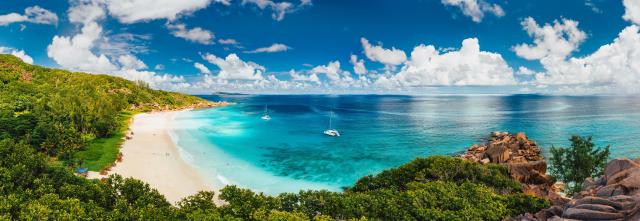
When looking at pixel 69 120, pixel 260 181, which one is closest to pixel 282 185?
pixel 260 181

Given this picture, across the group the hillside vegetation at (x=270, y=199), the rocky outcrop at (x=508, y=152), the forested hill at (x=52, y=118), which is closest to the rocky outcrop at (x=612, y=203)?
the hillside vegetation at (x=270, y=199)

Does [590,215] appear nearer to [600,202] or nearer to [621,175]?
[600,202]

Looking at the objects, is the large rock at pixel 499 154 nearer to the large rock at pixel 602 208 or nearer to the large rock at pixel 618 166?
the large rock at pixel 618 166

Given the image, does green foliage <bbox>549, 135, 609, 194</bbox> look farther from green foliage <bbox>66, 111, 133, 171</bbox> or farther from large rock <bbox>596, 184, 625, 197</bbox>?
green foliage <bbox>66, 111, 133, 171</bbox>

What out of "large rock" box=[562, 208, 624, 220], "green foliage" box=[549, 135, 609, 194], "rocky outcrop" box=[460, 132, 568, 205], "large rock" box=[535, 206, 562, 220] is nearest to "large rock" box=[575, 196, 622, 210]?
"large rock" box=[562, 208, 624, 220]

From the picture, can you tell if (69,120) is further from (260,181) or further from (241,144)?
(260,181)

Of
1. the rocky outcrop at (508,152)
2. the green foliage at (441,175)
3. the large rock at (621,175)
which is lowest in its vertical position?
the rocky outcrop at (508,152)

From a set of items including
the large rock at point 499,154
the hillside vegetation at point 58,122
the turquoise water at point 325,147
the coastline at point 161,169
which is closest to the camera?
the coastline at point 161,169

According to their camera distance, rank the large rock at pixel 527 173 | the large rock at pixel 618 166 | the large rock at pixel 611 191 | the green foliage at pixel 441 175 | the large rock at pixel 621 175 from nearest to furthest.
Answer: the large rock at pixel 611 191, the large rock at pixel 621 175, the large rock at pixel 618 166, the green foliage at pixel 441 175, the large rock at pixel 527 173
